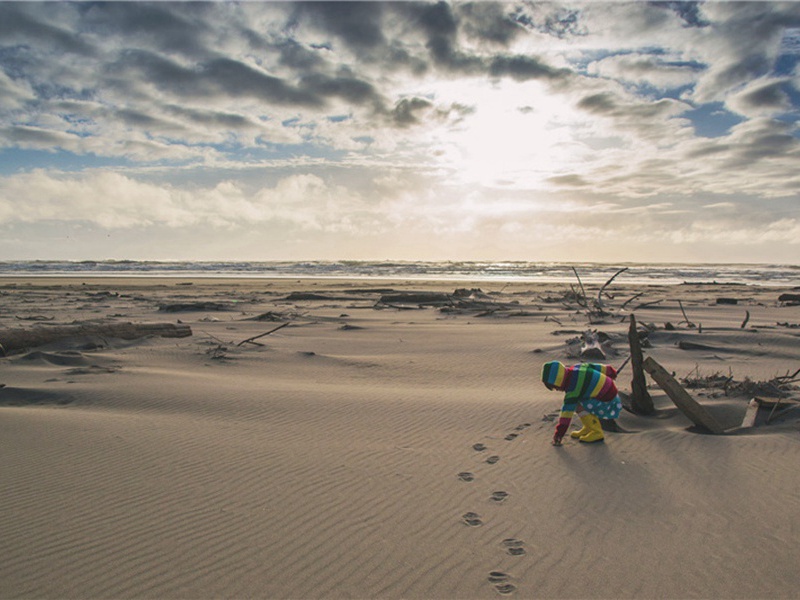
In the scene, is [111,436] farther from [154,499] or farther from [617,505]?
[617,505]

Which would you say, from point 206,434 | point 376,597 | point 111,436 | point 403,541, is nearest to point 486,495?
point 403,541

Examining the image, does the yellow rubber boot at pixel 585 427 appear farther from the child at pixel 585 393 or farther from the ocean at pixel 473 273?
the ocean at pixel 473 273

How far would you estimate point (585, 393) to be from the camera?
13.8 feet

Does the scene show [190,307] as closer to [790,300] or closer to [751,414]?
[751,414]

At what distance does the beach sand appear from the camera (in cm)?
254

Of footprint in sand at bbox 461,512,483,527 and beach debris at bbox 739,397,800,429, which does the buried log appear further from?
beach debris at bbox 739,397,800,429

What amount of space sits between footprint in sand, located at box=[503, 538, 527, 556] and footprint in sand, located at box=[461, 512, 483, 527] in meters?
0.22

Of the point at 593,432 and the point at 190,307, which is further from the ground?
the point at 190,307

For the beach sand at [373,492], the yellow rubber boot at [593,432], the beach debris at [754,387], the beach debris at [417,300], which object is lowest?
the beach sand at [373,492]

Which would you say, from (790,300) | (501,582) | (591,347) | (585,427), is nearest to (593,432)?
(585,427)

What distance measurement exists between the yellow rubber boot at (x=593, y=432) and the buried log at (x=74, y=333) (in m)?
8.25

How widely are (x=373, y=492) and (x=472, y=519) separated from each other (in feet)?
2.43

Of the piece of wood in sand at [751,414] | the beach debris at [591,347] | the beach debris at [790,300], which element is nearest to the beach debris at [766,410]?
the piece of wood in sand at [751,414]

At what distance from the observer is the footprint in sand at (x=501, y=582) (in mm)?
2442
